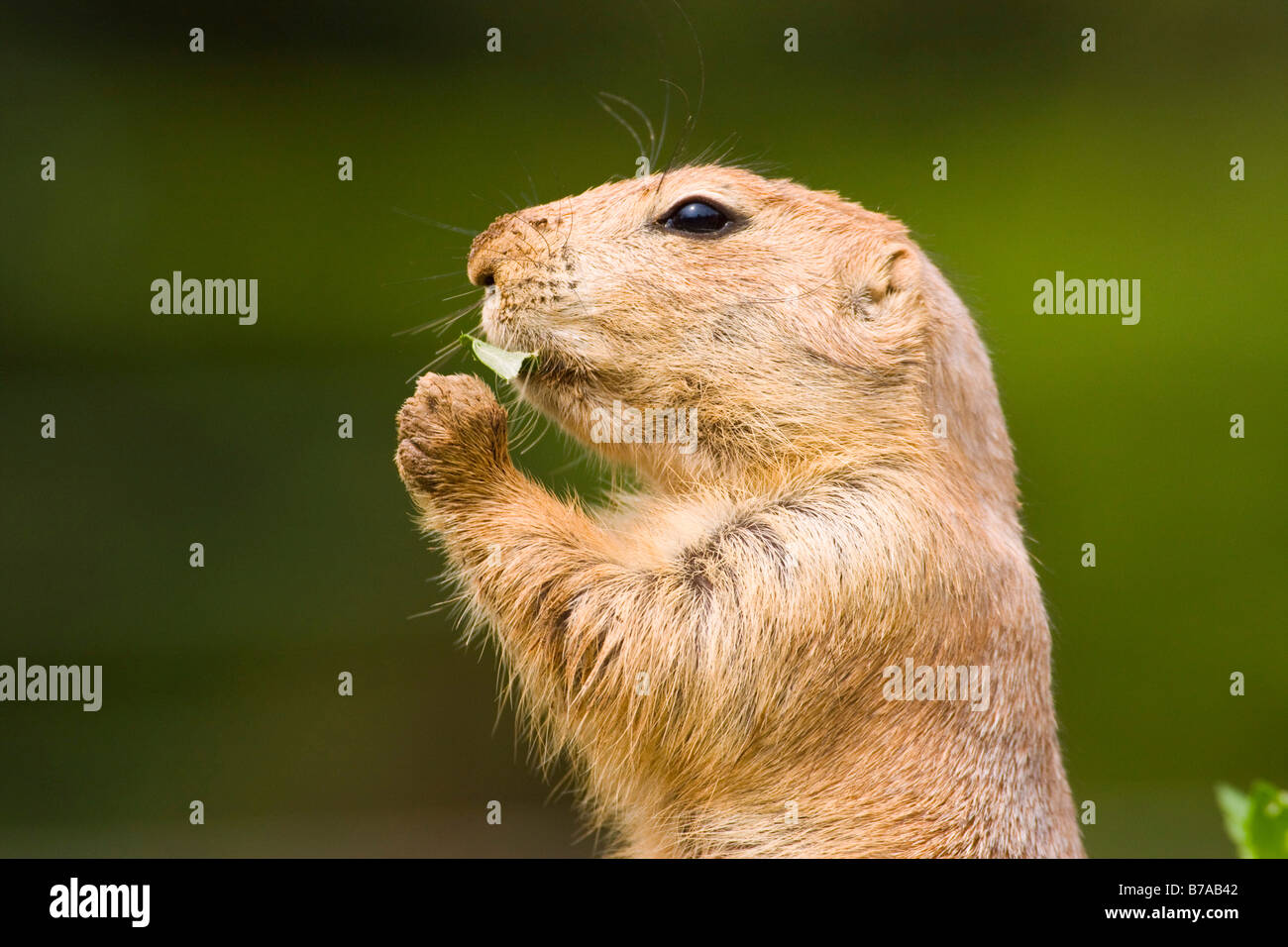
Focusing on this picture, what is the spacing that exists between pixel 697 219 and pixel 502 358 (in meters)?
0.65

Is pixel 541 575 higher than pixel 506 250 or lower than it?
lower

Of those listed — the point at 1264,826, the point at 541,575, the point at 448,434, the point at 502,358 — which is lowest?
the point at 1264,826

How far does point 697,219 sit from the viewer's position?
3.52 metres

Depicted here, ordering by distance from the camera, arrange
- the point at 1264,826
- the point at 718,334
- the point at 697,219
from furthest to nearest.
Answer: the point at 697,219, the point at 718,334, the point at 1264,826

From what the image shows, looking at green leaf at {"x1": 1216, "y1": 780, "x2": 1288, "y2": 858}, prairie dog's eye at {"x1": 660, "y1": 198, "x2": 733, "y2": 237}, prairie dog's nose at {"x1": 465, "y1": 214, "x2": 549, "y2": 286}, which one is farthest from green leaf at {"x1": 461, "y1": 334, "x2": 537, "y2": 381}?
green leaf at {"x1": 1216, "y1": 780, "x2": 1288, "y2": 858}

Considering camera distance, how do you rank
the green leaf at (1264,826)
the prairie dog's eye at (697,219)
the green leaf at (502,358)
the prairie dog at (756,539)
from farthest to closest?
the prairie dog's eye at (697,219)
the green leaf at (502,358)
the prairie dog at (756,539)
the green leaf at (1264,826)

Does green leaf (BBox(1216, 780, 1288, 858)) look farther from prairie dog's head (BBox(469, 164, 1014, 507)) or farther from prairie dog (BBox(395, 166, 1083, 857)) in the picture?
prairie dog's head (BBox(469, 164, 1014, 507))

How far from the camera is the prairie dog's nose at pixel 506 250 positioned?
3.43 metres

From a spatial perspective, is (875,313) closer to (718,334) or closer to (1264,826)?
(718,334)

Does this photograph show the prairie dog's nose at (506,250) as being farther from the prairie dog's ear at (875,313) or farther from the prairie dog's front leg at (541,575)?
the prairie dog's ear at (875,313)

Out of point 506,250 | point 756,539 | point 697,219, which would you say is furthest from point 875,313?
point 506,250

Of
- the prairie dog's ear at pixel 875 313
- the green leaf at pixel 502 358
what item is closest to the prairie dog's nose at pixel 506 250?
the green leaf at pixel 502 358

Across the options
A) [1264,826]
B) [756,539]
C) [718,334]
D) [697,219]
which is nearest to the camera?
[1264,826]

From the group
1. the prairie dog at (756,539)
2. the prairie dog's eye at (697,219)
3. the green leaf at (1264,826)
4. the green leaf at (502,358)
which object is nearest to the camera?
the green leaf at (1264,826)
